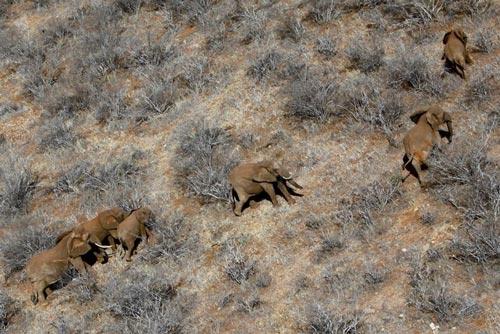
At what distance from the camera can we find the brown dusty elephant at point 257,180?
26.7ft

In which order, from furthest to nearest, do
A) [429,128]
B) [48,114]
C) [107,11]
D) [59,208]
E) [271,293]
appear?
[107,11]
[48,114]
[59,208]
[429,128]
[271,293]

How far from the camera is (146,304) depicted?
24.0 feet

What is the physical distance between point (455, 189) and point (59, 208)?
606 centimetres

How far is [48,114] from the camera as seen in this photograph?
38.7ft

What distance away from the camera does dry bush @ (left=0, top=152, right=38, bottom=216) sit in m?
9.77

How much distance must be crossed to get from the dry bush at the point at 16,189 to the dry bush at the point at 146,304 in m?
2.82

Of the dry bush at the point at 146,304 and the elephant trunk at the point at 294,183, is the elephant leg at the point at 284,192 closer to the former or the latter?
the elephant trunk at the point at 294,183

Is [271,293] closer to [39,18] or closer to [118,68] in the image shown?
[118,68]

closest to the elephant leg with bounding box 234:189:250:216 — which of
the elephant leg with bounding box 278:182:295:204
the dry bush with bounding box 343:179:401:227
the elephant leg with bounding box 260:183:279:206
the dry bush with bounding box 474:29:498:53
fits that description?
the elephant leg with bounding box 260:183:279:206

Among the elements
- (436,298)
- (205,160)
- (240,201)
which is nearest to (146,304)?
(240,201)

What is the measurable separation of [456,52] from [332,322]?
198 inches

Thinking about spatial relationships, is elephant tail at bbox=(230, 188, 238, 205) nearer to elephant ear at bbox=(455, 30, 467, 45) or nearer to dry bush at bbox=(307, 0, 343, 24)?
elephant ear at bbox=(455, 30, 467, 45)

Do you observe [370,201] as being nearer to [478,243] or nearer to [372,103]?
[478,243]

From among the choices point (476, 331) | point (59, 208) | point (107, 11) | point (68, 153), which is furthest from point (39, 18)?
point (476, 331)
